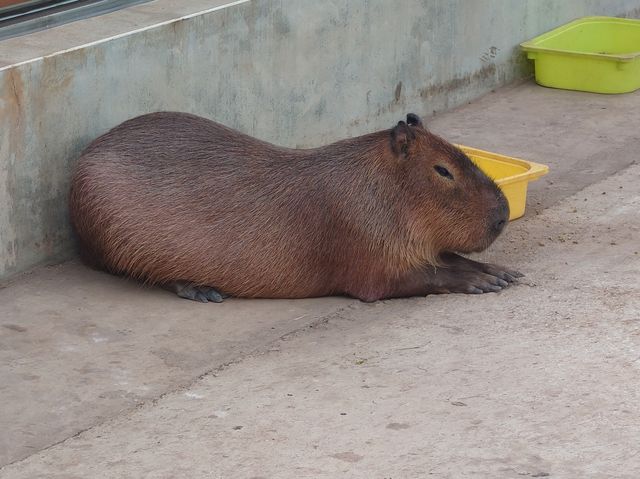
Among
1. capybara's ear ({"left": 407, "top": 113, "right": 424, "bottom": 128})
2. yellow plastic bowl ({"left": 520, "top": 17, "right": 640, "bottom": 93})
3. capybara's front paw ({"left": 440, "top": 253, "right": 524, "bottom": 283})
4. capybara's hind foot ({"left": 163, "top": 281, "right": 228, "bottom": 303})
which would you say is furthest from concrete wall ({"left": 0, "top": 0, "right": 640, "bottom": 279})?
capybara's front paw ({"left": 440, "top": 253, "right": 524, "bottom": 283})

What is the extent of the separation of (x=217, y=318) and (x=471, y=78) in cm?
326

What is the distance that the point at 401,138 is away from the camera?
524 cm

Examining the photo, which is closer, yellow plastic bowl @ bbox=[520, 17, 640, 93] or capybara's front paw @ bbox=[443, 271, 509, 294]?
capybara's front paw @ bbox=[443, 271, 509, 294]

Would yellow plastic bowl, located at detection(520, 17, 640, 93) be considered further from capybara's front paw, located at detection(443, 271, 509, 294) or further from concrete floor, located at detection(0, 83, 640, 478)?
capybara's front paw, located at detection(443, 271, 509, 294)

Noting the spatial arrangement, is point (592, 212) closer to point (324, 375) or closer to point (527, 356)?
point (527, 356)

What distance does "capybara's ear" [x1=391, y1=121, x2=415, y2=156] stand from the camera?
17.1 ft

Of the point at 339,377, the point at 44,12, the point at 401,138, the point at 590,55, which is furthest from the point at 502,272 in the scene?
the point at 590,55

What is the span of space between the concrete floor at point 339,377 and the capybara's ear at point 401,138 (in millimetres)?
589

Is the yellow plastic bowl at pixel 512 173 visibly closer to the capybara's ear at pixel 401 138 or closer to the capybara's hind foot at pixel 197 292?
the capybara's ear at pixel 401 138

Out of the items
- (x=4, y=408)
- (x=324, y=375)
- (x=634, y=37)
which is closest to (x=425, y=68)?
(x=634, y=37)

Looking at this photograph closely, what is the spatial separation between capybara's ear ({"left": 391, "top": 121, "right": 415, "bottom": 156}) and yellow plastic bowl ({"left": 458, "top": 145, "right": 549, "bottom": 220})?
0.55m

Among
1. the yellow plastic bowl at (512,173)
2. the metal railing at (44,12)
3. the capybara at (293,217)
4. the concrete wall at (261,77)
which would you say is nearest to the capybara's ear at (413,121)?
the capybara at (293,217)

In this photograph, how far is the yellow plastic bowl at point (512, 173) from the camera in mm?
5855

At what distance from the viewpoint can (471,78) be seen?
7816 mm
